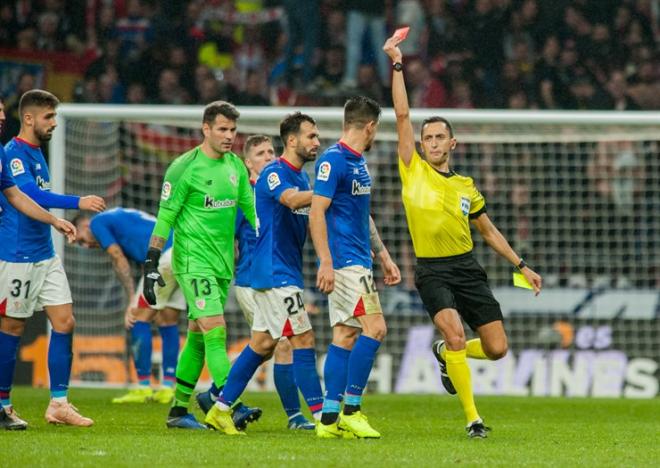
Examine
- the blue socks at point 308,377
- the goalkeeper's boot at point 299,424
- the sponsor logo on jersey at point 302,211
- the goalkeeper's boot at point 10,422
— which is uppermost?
the sponsor logo on jersey at point 302,211

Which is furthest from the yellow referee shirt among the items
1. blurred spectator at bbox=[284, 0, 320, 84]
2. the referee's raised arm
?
blurred spectator at bbox=[284, 0, 320, 84]

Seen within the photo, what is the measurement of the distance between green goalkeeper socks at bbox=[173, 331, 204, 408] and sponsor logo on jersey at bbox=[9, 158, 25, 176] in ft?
5.29

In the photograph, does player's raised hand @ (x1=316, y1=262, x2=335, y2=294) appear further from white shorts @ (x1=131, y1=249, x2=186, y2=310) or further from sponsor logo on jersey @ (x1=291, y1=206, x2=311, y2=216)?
white shorts @ (x1=131, y1=249, x2=186, y2=310)

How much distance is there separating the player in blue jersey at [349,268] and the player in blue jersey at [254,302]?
2.34 ft

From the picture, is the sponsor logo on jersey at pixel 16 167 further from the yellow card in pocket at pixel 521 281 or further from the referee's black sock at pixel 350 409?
the yellow card in pocket at pixel 521 281

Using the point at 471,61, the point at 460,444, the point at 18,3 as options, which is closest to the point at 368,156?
the point at 471,61

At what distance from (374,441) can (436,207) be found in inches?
63.4

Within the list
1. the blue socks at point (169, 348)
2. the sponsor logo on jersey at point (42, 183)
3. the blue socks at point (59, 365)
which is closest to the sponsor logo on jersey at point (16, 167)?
the sponsor logo on jersey at point (42, 183)

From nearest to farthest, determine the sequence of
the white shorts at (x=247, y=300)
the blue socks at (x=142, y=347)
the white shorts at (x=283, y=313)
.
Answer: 1. the white shorts at (x=283, y=313)
2. the white shorts at (x=247, y=300)
3. the blue socks at (x=142, y=347)

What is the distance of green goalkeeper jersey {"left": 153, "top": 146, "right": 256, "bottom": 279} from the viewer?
28.2 ft

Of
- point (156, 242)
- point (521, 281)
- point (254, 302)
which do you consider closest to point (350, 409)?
point (254, 302)

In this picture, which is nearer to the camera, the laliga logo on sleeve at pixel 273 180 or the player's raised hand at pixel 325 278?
the player's raised hand at pixel 325 278

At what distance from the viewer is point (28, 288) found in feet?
28.5

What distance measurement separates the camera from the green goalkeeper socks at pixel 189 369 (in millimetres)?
8727
